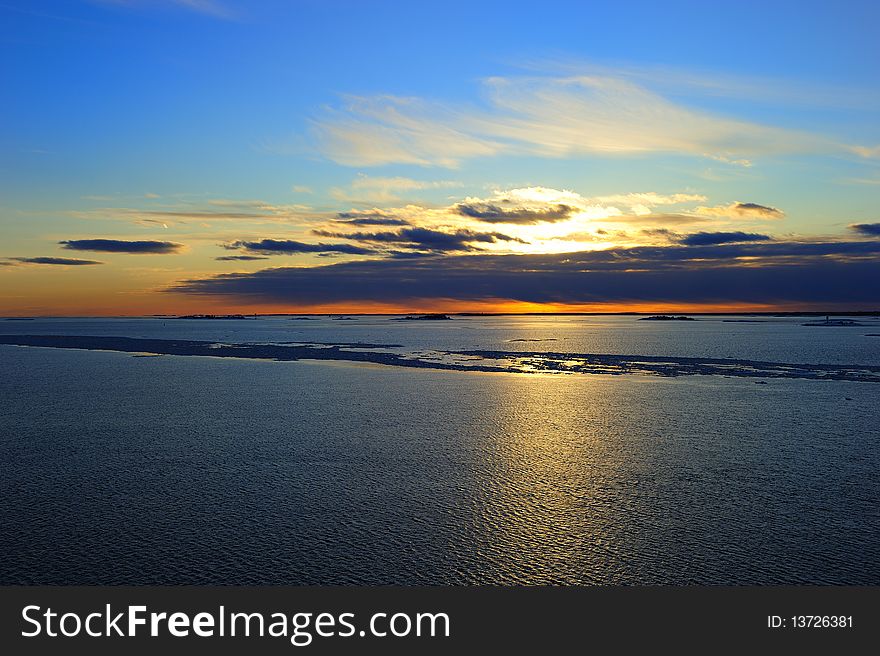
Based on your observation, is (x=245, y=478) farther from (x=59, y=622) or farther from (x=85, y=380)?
(x=85, y=380)

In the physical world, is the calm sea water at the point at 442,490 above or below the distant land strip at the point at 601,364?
below

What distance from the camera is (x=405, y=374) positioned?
32844 mm

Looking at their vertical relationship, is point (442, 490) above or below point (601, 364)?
below

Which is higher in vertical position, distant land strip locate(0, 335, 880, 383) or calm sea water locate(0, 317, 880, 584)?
distant land strip locate(0, 335, 880, 383)

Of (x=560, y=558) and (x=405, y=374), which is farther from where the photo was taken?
(x=405, y=374)

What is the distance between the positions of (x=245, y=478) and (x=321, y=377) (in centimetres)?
1897

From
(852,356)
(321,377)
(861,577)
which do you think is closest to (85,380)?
(321,377)

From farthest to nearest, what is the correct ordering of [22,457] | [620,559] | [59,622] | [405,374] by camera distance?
[405,374]
[22,457]
[620,559]
[59,622]

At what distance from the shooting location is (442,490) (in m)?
11.6

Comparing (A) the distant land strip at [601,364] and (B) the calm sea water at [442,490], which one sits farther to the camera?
(A) the distant land strip at [601,364]

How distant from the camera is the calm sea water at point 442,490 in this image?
8180mm

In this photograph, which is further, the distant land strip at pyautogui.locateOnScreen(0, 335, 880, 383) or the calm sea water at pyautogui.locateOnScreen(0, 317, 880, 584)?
the distant land strip at pyautogui.locateOnScreen(0, 335, 880, 383)

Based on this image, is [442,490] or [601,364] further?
A: [601,364]

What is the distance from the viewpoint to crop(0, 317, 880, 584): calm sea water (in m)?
8.18
